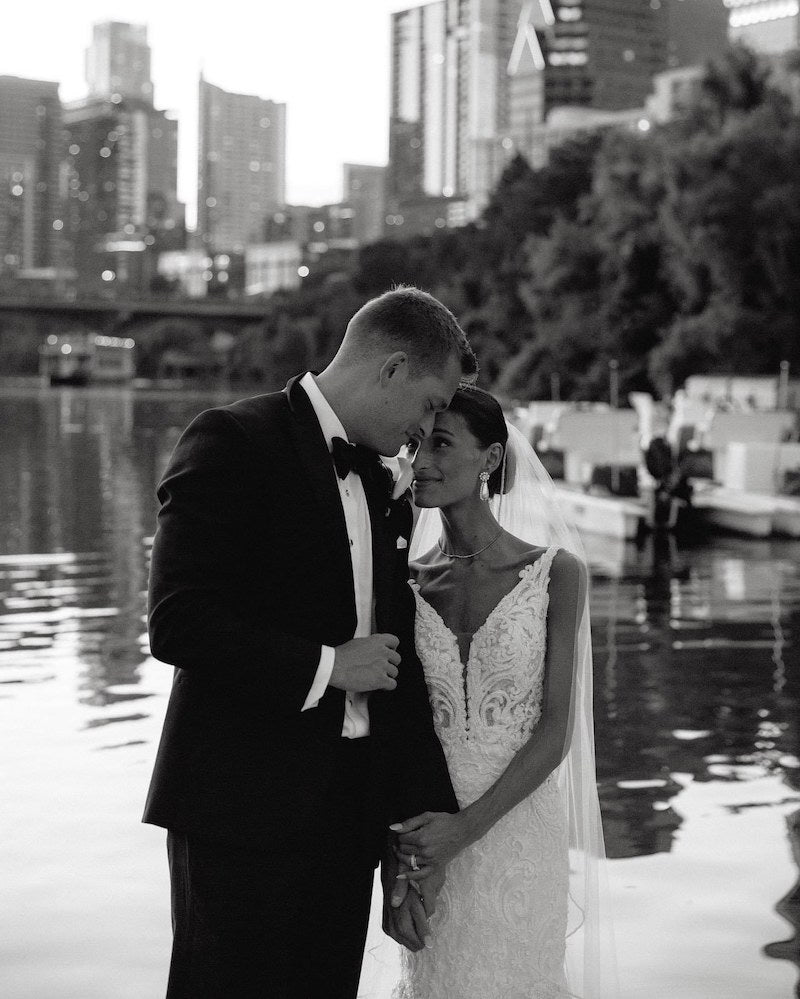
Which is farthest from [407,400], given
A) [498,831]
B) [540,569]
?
[498,831]

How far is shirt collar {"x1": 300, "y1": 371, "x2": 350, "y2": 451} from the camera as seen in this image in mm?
3209

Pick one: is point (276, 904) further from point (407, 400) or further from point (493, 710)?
point (407, 400)

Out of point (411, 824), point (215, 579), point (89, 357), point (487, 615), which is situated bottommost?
point (89, 357)

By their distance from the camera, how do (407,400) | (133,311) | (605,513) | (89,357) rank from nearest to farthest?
1. (407,400)
2. (605,513)
3. (133,311)
4. (89,357)

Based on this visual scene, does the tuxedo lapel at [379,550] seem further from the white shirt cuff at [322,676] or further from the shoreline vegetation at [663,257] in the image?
the shoreline vegetation at [663,257]

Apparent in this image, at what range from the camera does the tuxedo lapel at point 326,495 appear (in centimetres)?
312

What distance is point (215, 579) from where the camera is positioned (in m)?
3.00

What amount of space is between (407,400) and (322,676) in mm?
591

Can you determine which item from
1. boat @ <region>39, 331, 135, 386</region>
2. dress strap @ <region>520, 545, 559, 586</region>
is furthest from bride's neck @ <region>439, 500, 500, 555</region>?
boat @ <region>39, 331, 135, 386</region>

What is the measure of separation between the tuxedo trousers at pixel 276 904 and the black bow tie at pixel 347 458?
548mm

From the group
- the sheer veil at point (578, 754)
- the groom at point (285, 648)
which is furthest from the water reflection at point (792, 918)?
the groom at point (285, 648)

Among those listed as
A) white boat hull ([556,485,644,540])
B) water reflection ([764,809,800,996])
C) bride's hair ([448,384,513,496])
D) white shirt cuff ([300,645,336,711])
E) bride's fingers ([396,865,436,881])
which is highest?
bride's hair ([448,384,513,496])

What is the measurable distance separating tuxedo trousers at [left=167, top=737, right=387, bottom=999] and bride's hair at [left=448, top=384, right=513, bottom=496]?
80cm

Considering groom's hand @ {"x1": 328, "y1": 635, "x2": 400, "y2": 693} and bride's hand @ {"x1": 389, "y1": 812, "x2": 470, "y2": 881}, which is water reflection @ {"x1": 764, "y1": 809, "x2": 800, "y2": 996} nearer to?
bride's hand @ {"x1": 389, "y1": 812, "x2": 470, "y2": 881}
